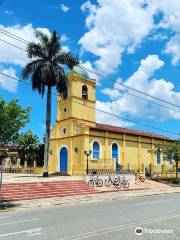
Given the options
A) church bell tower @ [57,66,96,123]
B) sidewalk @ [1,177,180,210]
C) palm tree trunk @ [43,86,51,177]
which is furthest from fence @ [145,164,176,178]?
palm tree trunk @ [43,86,51,177]

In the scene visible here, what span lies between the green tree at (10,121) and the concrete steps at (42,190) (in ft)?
14.4

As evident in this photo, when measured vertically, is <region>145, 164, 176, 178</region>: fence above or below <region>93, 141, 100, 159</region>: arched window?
below

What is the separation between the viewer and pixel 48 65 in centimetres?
3428

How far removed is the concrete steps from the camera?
24094 mm

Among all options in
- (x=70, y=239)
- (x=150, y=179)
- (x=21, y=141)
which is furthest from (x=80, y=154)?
(x=70, y=239)

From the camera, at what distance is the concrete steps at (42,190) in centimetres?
2409

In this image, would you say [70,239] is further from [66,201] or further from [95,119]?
[95,119]

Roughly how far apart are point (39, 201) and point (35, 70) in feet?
50.2

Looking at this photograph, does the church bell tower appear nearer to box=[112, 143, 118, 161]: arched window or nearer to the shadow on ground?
box=[112, 143, 118, 161]: arched window

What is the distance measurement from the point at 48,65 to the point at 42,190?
42.9 ft

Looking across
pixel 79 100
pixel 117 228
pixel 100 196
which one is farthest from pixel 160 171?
pixel 117 228

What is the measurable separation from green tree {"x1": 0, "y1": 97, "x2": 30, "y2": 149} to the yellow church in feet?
62.5

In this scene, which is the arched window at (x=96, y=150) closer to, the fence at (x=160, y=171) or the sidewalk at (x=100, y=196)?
the fence at (x=160, y=171)

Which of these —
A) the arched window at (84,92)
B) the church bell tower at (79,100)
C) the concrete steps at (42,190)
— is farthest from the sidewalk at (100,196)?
the arched window at (84,92)
